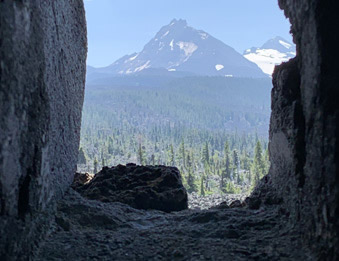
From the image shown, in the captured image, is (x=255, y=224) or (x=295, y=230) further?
(x=255, y=224)

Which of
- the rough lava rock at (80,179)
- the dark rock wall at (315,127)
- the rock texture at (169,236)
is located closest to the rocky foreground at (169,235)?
the rock texture at (169,236)

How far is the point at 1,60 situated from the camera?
2.93 metres

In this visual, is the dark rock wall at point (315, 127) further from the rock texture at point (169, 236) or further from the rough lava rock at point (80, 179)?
the rough lava rock at point (80, 179)

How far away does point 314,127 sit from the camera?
3545 mm

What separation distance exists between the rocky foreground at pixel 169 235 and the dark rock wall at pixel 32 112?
1.17 feet

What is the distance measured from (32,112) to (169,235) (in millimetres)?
2189

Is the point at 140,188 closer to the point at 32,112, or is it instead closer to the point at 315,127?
the point at 32,112

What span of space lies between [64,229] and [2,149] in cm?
195

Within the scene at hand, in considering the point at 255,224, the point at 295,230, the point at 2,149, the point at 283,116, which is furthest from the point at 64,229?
the point at 283,116

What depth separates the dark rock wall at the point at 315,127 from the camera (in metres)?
3.19

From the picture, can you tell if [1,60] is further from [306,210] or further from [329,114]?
[306,210]

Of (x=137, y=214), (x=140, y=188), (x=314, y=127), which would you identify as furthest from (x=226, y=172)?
(x=314, y=127)

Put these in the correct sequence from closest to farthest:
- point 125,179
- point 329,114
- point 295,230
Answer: point 329,114 → point 295,230 → point 125,179

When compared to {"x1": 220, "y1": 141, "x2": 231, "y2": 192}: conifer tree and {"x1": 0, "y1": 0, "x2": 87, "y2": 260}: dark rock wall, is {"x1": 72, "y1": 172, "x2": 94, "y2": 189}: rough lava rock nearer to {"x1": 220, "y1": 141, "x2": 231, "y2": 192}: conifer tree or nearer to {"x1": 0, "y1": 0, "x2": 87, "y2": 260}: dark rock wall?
{"x1": 0, "y1": 0, "x2": 87, "y2": 260}: dark rock wall
